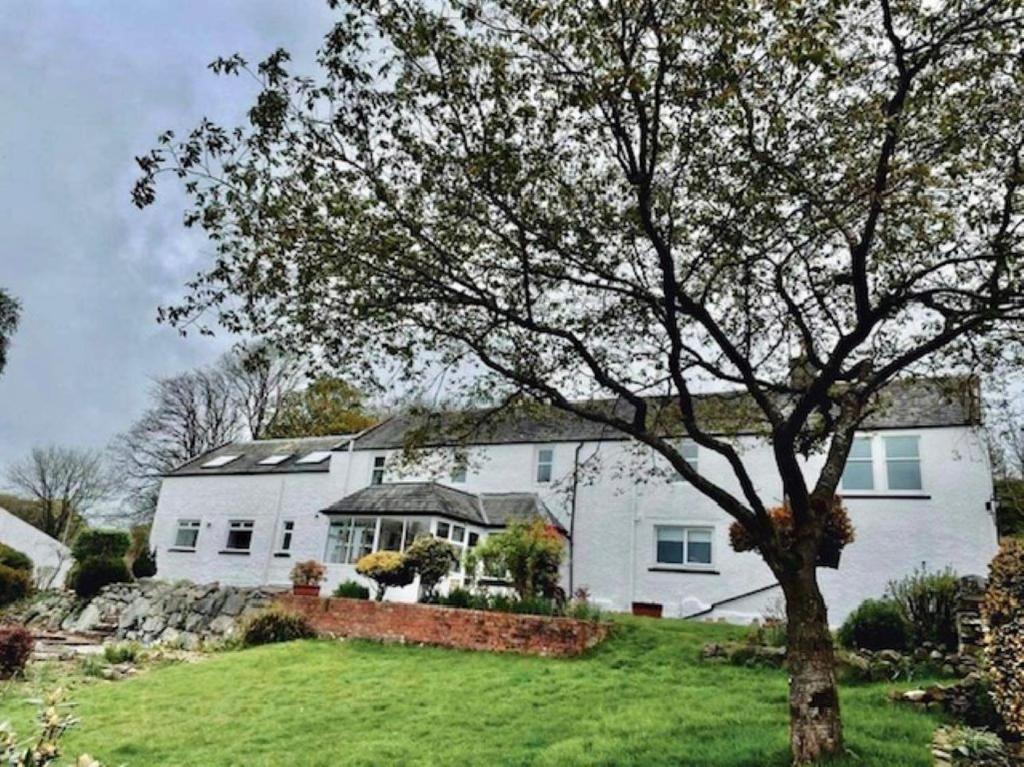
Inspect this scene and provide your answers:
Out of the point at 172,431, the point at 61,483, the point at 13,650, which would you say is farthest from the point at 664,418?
the point at 61,483

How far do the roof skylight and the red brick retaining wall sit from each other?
48.3ft

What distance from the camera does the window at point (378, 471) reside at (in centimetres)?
2664

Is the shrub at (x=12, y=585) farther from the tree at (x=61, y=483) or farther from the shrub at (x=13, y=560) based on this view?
the tree at (x=61, y=483)

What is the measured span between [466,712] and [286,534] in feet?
64.3

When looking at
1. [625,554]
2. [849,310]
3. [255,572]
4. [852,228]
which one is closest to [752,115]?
[852,228]

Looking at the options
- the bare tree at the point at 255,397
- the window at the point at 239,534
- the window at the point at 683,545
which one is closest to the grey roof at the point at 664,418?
the window at the point at 683,545

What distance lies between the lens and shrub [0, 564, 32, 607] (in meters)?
24.4

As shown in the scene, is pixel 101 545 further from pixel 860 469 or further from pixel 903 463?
pixel 903 463

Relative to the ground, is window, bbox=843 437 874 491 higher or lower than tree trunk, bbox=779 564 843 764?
higher

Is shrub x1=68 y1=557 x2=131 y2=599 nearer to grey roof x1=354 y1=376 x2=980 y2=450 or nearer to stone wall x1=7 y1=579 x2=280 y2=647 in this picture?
stone wall x1=7 y1=579 x2=280 y2=647

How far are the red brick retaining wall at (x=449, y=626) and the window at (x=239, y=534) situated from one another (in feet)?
37.1

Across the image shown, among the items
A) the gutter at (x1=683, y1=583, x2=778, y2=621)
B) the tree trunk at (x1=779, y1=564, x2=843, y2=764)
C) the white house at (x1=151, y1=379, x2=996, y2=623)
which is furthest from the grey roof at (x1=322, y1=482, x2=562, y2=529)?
the tree trunk at (x1=779, y1=564, x2=843, y2=764)

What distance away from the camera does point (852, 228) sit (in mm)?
8180

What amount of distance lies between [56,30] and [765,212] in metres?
7.83
